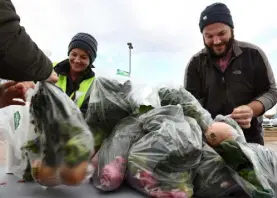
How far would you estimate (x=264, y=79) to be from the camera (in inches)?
81.7

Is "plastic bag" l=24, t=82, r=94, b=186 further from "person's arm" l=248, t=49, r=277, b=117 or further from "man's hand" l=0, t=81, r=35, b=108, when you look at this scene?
"person's arm" l=248, t=49, r=277, b=117

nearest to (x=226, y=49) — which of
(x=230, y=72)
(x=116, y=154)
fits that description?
(x=230, y=72)

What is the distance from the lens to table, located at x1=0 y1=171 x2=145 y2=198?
1.11m

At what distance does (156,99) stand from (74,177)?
497mm

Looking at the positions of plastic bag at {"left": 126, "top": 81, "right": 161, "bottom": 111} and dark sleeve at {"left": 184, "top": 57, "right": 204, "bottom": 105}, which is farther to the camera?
dark sleeve at {"left": 184, "top": 57, "right": 204, "bottom": 105}

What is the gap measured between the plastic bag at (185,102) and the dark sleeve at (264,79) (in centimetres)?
Answer: 86

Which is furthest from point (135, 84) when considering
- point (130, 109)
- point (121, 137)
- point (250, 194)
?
point (250, 194)

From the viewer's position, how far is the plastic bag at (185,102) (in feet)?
4.39

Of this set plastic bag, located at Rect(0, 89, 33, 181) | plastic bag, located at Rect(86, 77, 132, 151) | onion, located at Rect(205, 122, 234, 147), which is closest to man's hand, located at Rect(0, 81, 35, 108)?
plastic bag, located at Rect(0, 89, 33, 181)

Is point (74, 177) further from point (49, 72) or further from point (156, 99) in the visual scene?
point (156, 99)

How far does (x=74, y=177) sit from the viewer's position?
1028 mm

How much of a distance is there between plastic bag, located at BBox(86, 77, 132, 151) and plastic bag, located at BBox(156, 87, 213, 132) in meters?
0.17

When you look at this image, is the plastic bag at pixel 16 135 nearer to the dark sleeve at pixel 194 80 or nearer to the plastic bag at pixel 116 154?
the plastic bag at pixel 116 154

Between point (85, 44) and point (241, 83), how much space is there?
117cm
